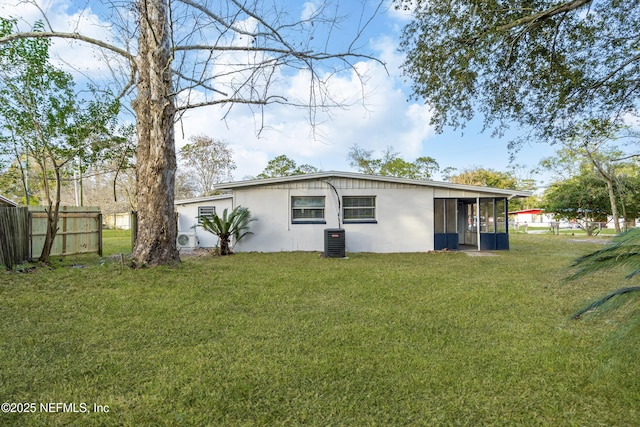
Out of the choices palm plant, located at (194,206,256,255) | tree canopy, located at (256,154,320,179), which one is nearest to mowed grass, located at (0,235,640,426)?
palm plant, located at (194,206,256,255)

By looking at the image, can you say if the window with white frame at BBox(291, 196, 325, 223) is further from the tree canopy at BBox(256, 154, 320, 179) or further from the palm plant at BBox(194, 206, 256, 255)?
the tree canopy at BBox(256, 154, 320, 179)

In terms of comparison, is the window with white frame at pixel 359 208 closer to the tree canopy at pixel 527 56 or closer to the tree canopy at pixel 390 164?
the tree canopy at pixel 527 56

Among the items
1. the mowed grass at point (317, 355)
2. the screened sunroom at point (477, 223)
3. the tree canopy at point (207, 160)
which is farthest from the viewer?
the tree canopy at point (207, 160)

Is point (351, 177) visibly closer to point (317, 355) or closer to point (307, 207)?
point (307, 207)

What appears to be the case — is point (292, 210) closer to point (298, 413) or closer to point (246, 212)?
point (246, 212)

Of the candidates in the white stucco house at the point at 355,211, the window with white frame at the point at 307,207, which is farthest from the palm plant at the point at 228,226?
the window with white frame at the point at 307,207

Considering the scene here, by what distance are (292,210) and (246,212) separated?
1.70m

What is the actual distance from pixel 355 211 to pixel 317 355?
30.7ft

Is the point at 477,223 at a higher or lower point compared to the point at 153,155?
lower

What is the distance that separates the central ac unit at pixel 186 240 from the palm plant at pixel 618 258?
13301mm

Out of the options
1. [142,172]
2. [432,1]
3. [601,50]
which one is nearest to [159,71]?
[142,172]

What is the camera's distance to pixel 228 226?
36.3 ft

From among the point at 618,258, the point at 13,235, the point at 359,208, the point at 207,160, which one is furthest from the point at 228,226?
the point at 207,160

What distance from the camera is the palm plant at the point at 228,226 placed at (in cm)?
1102
